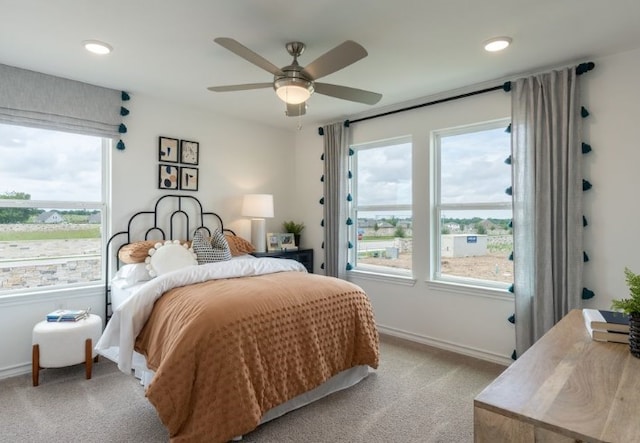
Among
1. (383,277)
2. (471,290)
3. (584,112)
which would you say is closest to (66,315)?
(383,277)

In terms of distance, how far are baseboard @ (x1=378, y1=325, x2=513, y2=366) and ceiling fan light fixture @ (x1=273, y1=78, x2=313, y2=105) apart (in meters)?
2.66

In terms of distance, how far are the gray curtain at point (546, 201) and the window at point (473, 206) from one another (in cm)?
23

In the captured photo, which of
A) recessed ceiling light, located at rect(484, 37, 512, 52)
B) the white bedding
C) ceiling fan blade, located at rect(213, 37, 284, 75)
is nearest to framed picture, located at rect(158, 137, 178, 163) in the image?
the white bedding

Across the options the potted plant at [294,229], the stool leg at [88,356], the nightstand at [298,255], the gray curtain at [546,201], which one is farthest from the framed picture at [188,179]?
the gray curtain at [546,201]

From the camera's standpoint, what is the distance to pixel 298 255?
4.62 meters

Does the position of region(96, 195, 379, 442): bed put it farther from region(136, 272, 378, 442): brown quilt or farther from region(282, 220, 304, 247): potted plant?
region(282, 220, 304, 247): potted plant

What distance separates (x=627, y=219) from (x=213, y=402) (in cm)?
304

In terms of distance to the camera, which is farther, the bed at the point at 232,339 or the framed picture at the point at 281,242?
the framed picture at the point at 281,242

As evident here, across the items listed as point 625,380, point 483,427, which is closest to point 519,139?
point 625,380

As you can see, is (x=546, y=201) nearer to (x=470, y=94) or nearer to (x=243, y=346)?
(x=470, y=94)

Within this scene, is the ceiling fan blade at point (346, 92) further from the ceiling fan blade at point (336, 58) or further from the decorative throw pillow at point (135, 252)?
the decorative throw pillow at point (135, 252)

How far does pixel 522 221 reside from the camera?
10.1ft

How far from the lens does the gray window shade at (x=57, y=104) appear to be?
2979mm

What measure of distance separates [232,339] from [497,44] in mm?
2568
